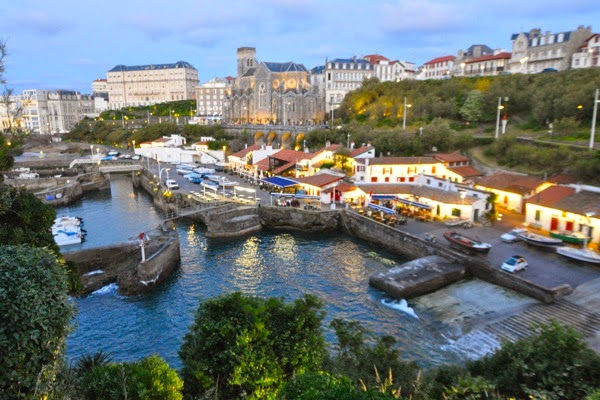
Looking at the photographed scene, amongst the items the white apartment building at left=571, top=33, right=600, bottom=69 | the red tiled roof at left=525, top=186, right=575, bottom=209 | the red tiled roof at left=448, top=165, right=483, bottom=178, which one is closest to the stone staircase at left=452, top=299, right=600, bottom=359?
the red tiled roof at left=525, top=186, right=575, bottom=209

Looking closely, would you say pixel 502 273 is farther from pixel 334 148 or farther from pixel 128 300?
pixel 334 148

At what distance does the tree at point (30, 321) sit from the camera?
569cm

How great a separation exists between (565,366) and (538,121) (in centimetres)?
4702

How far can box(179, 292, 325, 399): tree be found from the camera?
10148 mm

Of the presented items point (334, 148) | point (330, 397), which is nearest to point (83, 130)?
point (334, 148)

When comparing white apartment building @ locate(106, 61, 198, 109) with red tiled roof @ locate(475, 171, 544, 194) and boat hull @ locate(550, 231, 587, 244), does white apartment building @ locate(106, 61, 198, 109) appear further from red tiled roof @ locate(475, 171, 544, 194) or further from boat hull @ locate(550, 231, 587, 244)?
boat hull @ locate(550, 231, 587, 244)

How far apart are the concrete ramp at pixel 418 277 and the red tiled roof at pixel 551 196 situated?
875 cm

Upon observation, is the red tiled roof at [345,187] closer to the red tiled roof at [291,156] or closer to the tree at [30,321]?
the red tiled roof at [291,156]

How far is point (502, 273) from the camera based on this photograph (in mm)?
21750

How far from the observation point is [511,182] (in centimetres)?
3266

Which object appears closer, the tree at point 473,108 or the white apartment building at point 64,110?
the tree at point 473,108

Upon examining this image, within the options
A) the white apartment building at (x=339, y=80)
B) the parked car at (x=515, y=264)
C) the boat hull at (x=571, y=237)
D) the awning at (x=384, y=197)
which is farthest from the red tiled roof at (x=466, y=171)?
the white apartment building at (x=339, y=80)

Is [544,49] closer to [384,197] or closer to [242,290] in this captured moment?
[384,197]

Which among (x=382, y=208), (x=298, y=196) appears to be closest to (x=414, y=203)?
(x=382, y=208)
